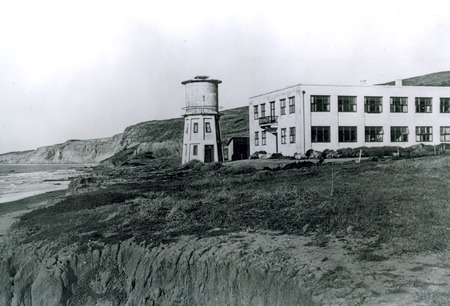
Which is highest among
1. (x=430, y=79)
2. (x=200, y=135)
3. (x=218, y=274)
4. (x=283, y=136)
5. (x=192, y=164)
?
(x=430, y=79)

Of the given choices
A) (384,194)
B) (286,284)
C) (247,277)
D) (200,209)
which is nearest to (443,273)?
(286,284)

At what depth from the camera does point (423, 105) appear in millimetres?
48031

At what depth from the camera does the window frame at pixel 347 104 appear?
45125mm

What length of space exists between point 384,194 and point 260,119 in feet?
114

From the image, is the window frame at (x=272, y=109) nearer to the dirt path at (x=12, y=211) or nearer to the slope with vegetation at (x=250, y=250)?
the dirt path at (x=12, y=211)

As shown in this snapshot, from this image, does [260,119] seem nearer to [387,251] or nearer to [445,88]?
[445,88]

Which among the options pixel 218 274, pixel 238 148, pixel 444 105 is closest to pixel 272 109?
pixel 238 148

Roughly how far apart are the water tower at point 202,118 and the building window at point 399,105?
713 inches

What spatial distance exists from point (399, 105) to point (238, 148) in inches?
879

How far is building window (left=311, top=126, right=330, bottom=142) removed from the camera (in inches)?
1741

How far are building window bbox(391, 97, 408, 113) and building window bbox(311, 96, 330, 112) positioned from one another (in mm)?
7231

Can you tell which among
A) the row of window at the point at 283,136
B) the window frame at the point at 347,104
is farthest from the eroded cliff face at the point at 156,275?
the window frame at the point at 347,104

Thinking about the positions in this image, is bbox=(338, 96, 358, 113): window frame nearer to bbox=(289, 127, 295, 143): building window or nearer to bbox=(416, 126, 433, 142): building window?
bbox=(289, 127, 295, 143): building window

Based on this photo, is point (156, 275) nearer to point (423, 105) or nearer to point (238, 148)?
point (423, 105)
